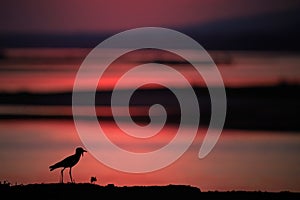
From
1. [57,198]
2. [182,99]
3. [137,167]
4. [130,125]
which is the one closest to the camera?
[57,198]

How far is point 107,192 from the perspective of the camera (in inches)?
771

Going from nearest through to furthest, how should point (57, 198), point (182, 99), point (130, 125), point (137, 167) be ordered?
point (57, 198) < point (137, 167) < point (130, 125) < point (182, 99)

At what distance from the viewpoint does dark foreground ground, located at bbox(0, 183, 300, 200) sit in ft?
63.5

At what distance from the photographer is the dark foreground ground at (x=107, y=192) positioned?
762 inches

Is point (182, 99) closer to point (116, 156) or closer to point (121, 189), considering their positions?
point (116, 156)

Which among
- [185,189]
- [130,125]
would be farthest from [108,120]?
[185,189]

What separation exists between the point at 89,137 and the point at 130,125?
193 inches

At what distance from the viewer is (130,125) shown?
38000mm

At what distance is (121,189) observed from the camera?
19922mm

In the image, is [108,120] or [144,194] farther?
[108,120]

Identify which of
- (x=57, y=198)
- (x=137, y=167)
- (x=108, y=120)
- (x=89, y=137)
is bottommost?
(x=57, y=198)

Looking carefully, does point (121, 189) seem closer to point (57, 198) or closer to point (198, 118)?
point (57, 198)

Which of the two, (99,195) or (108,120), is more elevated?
(108,120)

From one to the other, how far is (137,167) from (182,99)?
1549cm
